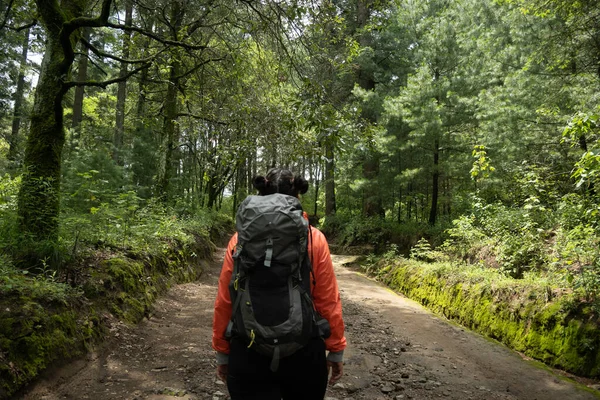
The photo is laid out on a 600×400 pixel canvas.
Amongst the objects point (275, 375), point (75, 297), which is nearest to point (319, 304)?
point (275, 375)

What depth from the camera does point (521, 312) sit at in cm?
591

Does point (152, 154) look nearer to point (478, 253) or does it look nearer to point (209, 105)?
point (209, 105)

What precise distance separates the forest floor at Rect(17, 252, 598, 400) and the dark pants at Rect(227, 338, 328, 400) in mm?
2049

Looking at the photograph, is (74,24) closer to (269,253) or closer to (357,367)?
(269,253)

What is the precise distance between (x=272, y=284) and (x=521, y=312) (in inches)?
219

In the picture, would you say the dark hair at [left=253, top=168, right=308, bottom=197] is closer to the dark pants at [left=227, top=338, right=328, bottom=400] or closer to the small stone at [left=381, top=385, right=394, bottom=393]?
the dark pants at [left=227, top=338, right=328, bottom=400]

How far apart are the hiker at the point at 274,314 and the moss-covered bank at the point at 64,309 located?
2296 millimetres

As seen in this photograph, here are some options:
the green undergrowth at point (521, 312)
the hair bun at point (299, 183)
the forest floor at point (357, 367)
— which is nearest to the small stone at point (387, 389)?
the forest floor at point (357, 367)

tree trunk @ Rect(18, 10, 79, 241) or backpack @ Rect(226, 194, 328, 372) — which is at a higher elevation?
tree trunk @ Rect(18, 10, 79, 241)

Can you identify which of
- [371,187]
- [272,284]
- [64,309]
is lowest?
[64,309]

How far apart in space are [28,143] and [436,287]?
27.1 feet

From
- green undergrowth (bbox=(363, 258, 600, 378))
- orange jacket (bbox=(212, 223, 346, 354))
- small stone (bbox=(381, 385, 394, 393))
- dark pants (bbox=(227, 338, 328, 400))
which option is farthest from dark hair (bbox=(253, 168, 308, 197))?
green undergrowth (bbox=(363, 258, 600, 378))

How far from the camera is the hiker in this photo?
1956 millimetres

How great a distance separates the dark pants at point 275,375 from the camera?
201cm
